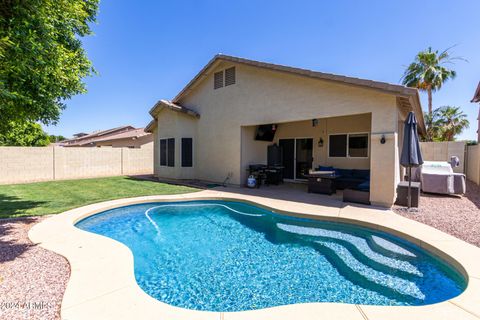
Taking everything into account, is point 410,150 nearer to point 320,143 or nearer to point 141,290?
point 320,143

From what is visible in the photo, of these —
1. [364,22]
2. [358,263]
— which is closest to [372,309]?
[358,263]

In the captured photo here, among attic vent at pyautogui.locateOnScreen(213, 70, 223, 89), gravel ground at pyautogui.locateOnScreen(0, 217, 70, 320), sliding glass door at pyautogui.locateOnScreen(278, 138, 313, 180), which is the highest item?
attic vent at pyautogui.locateOnScreen(213, 70, 223, 89)

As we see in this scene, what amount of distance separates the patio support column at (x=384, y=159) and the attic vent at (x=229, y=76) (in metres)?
7.45

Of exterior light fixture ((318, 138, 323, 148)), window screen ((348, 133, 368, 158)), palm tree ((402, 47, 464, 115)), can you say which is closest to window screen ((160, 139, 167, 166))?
exterior light fixture ((318, 138, 323, 148))

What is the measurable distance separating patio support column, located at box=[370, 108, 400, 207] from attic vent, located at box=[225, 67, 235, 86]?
7.45m

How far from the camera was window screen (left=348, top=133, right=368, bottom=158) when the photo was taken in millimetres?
11831

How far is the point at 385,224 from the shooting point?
19.6 ft

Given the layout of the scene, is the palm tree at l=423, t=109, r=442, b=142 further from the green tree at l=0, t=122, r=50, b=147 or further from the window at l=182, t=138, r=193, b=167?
the green tree at l=0, t=122, r=50, b=147

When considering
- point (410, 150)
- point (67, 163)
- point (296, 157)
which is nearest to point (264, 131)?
point (296, 157)

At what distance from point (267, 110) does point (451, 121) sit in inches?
1027

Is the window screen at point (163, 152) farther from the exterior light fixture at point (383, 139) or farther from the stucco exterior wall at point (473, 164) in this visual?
the stucco exterior wall at point (473, 164)

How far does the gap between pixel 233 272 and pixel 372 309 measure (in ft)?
7.96

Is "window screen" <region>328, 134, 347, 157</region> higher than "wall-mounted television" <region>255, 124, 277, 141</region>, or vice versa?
"wall-mounted television" <region>255, 124, 277, 141</region>

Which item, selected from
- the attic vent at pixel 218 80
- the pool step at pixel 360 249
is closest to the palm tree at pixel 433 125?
the attic vent at pixel 218 80
